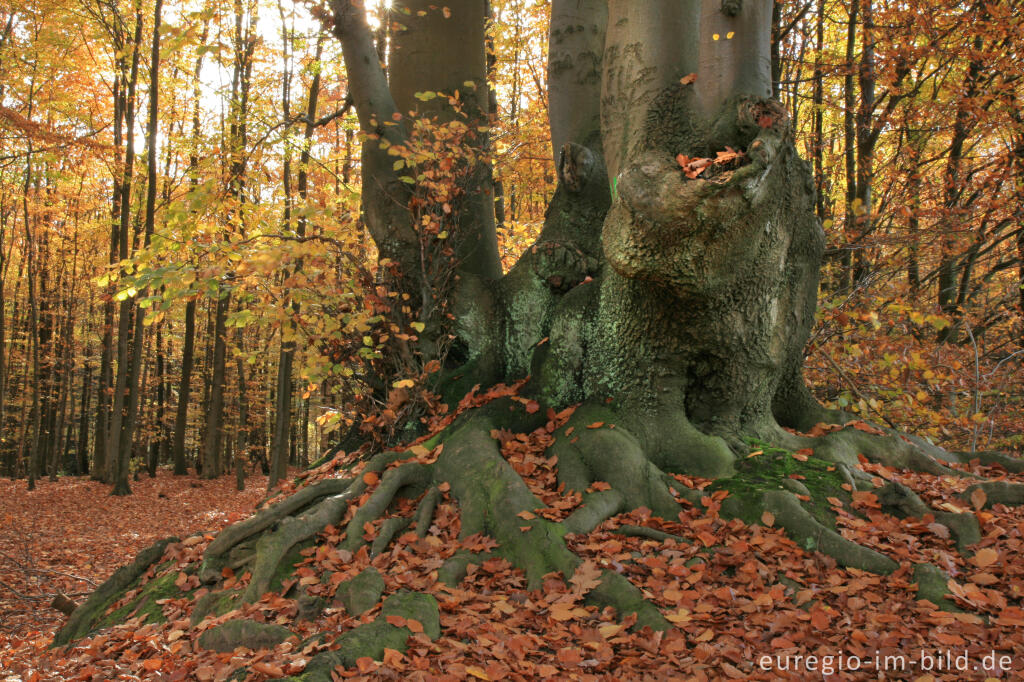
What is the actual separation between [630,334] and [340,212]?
806 centimetres

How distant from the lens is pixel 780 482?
176 inches

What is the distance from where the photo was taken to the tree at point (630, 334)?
4.13 metres

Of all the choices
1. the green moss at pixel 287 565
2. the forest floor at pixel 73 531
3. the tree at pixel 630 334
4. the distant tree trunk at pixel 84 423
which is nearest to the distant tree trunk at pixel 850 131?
the tree at pixel 630 334

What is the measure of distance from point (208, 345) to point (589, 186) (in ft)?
72.0

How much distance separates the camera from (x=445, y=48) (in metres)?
6.88

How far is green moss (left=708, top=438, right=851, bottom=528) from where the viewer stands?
14.0 feet

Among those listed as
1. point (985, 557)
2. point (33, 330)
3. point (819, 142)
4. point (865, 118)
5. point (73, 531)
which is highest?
point (865, 118)

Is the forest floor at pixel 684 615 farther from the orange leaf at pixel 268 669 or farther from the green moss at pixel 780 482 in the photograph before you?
the green moss at pixel 780 482

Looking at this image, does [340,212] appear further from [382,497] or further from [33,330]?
[33,330]

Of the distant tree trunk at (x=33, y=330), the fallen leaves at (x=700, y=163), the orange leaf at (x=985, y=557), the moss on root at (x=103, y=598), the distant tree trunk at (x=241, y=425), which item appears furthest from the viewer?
the distant tree trunk at (x=241, y=425)

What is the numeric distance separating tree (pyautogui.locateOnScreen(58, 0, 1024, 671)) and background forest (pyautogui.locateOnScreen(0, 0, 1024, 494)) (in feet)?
2.06

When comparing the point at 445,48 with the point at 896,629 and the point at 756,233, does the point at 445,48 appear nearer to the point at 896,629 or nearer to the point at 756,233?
the point at 756,233

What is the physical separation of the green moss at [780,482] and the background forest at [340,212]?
2736 millimetres

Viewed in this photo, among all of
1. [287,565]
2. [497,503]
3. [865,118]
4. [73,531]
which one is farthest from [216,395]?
[865,118]
